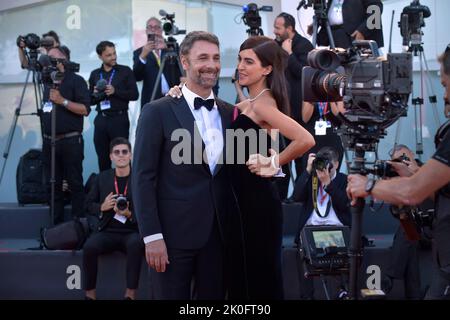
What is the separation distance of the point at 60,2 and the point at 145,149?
5835mm

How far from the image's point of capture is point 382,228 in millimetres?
7047

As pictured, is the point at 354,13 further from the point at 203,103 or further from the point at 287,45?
the point at 203,103

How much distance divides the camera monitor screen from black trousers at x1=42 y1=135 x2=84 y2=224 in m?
2.42

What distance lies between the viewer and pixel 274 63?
13.2 feet

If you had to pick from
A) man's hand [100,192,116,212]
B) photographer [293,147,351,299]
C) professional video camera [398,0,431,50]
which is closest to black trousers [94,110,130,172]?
man's hand [100,192,116,212]

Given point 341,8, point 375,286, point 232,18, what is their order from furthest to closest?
point 232,18 → point 341,8 → point 375,286

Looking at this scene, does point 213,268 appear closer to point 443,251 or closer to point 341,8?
point 443,251

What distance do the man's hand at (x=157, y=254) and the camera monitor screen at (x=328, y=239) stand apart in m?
2.27

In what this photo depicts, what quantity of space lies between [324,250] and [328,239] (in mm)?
115

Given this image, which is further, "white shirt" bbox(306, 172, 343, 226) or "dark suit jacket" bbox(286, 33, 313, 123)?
"dark suit jacket" bbox(286, 33, 313, 123)

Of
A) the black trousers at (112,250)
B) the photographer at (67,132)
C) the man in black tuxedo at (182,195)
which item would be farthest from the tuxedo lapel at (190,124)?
the photographer at (67,132)

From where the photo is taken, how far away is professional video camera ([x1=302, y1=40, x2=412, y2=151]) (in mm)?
3436

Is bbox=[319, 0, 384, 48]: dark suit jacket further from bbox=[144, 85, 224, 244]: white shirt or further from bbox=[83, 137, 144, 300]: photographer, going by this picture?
bbox=[144, 85, 224, 244]: white shirt

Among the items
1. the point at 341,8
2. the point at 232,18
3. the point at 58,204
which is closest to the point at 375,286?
the point at 341,8
